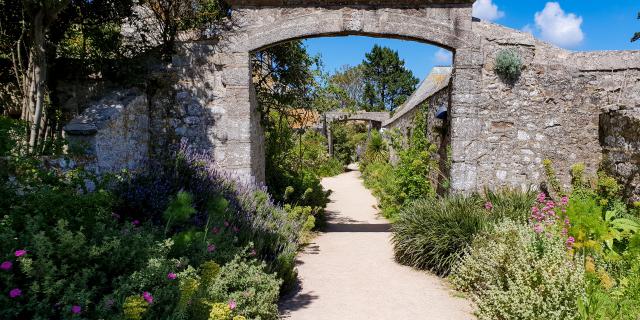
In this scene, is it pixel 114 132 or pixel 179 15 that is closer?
pixel 114 132

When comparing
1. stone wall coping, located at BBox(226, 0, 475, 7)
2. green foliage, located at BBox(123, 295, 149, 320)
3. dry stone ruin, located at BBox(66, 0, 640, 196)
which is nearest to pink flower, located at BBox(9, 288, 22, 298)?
green foliage, located at BBox(123, 295, 149, 320)

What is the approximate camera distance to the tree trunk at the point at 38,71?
4.98m

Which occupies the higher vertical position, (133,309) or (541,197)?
(541,197)

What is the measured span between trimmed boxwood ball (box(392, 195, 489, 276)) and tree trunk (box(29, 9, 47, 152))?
4.68 metres

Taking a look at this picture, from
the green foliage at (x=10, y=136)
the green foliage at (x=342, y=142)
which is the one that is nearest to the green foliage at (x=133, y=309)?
the green foliage at (x=10, y=136)

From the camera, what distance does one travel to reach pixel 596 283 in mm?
3604

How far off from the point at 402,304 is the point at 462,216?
1551mm

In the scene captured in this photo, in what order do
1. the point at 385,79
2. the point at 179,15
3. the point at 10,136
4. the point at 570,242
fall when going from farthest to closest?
the point at 385,79, the point at 179,15, the point at 10,136, the point at 570,242

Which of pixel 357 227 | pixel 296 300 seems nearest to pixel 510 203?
pixel 296 300

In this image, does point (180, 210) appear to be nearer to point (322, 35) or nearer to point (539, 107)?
point (322, 35)

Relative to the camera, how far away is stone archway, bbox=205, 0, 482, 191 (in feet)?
19.5

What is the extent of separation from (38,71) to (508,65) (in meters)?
6.09

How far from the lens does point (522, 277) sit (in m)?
3.64

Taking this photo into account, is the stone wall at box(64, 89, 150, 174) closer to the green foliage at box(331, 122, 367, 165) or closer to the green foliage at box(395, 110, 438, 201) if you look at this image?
the green foliage at box(395, 110, 438, 201)
